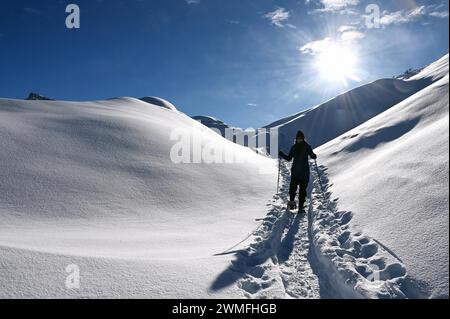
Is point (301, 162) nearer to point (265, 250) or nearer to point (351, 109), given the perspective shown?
point (265, 250)

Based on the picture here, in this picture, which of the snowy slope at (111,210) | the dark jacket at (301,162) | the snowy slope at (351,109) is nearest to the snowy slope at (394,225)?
the dark jacket at (301,162)

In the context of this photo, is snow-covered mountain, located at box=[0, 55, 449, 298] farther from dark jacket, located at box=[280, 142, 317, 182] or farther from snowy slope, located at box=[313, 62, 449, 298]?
dark jacket, located at box=[280, 142, 317, 182]

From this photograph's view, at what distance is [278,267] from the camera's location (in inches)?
196

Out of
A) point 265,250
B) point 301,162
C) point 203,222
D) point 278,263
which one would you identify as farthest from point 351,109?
point 278,263

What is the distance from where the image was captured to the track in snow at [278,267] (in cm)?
420

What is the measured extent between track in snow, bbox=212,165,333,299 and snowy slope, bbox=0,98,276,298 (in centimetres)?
28

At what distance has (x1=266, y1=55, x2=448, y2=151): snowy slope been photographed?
422 ft

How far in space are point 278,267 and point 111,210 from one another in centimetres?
423

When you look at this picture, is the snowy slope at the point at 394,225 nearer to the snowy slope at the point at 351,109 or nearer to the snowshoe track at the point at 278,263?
the snowshoe track at the point at 278,263

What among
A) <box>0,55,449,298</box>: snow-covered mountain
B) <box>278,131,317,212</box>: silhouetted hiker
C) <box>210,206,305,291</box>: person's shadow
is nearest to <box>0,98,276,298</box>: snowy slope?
<box>0,55,449,298</box>: snow-covered mountain

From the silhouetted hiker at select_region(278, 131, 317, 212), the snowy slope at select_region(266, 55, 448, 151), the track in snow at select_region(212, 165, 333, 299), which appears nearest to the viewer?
the track in snow at select_region(212, 165, 333, 299)

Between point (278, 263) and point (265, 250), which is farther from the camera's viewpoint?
point (265, 250)

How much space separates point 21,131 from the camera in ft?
36.1

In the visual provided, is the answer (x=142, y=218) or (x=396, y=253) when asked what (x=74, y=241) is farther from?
(x=396, y=253)
